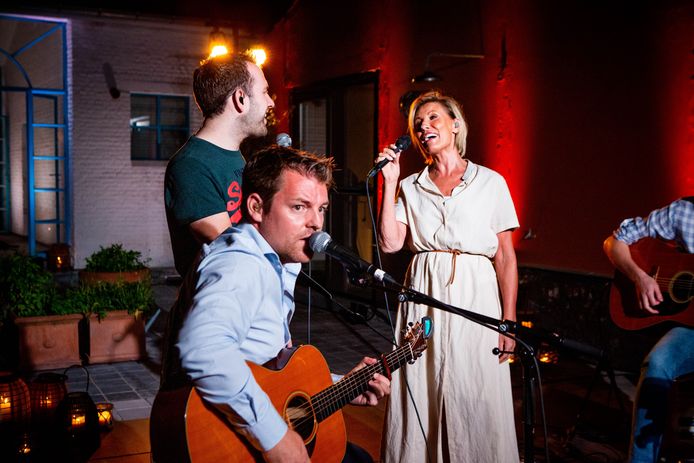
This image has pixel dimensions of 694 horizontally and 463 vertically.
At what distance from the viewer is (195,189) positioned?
2.68 metres

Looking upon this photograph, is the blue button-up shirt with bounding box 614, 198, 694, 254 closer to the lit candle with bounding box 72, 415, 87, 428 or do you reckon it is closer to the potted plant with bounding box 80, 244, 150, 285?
the lit candle with bounding box 72, 415, 87, 428

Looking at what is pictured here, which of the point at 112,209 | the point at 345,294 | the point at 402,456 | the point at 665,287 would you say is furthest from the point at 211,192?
the point at 112,209

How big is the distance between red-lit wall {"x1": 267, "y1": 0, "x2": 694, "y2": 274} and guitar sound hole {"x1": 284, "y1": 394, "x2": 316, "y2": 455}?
14.5ft

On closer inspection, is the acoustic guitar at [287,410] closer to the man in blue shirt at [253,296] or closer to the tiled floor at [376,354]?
the man in blue shirt at [253,296]

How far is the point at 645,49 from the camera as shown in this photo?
5820 mm

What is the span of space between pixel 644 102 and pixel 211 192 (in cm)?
456

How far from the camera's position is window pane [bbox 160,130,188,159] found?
510 inches

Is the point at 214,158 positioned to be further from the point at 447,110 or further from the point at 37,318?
the point at 37,318

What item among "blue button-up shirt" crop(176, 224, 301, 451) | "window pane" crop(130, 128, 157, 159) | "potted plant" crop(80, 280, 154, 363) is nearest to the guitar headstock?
"blue button-up shirt" crop(176, 224, 301, 451)

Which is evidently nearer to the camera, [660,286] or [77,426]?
→ [660,286]

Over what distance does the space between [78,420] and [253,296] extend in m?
2.63

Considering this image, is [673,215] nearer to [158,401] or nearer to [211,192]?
[211,192]

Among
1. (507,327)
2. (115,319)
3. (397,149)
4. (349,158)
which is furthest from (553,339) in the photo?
(349,158)

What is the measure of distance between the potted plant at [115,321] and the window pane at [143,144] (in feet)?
21.9
